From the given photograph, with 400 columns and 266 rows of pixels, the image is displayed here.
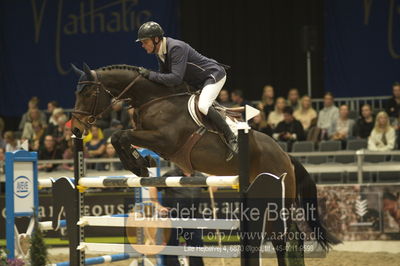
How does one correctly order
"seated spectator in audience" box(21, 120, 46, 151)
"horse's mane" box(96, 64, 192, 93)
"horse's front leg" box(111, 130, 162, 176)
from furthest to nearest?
1. "seated spectator in audience" box(21, 120, 46, 151)
2. "horse's mane" box(96, 64, 192, 93)
3. "horse's front leg" box(111, 130, 162, 176)

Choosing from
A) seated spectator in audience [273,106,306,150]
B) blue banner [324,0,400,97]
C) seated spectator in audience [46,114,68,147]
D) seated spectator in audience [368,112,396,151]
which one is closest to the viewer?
seated spectator in audience [368,112,396,151]

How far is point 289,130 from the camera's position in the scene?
1131cm

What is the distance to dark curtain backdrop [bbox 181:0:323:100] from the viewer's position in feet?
46.9

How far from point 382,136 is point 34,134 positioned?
249 inches

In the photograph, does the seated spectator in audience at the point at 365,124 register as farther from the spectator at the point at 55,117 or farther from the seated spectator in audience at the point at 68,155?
the spectator at the point at 55,117

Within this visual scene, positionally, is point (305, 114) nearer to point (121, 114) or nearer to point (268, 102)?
point (268, 102)

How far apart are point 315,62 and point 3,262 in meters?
10.3

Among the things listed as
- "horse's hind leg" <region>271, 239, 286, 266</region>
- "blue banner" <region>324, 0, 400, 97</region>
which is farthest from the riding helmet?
"blue banner" <region>324, 0, 400, 97</region>

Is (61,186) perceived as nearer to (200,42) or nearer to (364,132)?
(364,132)

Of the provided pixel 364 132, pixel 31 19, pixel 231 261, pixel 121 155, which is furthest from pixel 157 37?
pixel 31 19

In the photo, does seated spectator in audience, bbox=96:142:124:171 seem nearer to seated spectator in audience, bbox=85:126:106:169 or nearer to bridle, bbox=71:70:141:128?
seated spectator in audience, bbox=85:126:106:169

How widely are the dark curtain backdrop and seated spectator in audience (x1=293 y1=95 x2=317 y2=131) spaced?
274cm

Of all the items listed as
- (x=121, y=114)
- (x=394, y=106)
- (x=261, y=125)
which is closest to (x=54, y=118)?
(x=121, y=114)

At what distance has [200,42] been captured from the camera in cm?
1462
